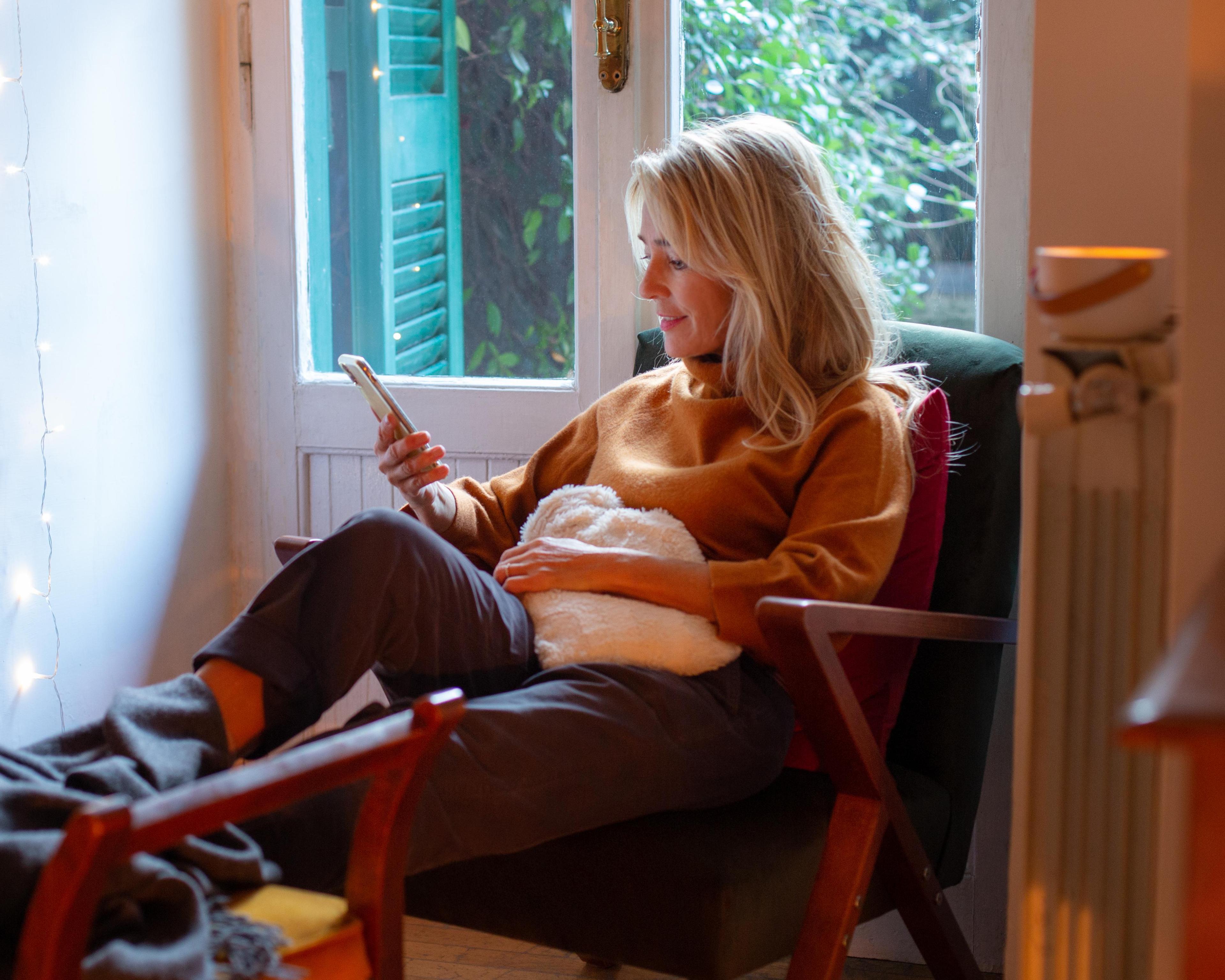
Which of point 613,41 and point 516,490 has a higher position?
point 613,41

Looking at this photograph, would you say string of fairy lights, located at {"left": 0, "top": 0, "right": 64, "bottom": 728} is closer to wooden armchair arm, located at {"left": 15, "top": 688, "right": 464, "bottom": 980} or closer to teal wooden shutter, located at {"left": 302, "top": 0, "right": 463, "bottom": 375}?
teal wooden shutter, located at {"left": 302, "top": 0, "right": 463, "bottom": 375}

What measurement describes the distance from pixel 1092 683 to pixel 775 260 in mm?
833

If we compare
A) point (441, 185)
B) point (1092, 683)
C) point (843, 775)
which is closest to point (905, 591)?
point (843, 775)

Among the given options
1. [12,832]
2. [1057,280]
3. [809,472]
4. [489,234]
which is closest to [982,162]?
[809,472]

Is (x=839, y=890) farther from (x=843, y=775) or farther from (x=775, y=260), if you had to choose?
(x=775, y=260)

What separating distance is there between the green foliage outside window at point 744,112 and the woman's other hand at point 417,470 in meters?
0.52

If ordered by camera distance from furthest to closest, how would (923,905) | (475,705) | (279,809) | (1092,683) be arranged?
(923,905)
(475,705)
(279,809)
(1092,683)

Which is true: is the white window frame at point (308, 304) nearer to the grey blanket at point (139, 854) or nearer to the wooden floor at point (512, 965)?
the wooden floor at point (512, 965)

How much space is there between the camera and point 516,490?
75.8 inches

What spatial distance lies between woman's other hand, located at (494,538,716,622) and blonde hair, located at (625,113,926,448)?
24cm

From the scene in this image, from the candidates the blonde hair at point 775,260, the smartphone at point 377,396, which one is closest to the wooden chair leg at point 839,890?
the blonde hair at point 775,260

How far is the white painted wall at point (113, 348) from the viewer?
6.28ft

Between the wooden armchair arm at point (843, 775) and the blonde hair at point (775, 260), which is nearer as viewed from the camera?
the wooden armchair arm at point (843, 775)

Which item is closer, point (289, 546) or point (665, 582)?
point (665, 582)
